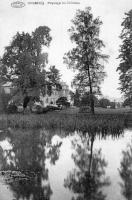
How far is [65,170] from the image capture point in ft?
37.6

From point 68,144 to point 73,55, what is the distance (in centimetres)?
2363

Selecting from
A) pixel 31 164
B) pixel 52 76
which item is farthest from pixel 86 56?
pixel 31 164

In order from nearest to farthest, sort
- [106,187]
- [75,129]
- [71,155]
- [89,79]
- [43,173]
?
[106,187]
[43,173]
[71,155]
[75,129]
[89,79]

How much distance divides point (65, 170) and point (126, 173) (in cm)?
211

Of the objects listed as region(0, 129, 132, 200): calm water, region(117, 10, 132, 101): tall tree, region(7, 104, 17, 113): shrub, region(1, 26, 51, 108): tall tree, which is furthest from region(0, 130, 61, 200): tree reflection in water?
region(7, 104, 17, 113): shrub

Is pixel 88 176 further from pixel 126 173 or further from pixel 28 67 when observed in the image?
pixel 28 67

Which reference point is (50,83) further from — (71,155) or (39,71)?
(71,155)

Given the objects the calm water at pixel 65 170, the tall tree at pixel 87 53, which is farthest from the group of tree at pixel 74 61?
the calm water at pixel 65 170

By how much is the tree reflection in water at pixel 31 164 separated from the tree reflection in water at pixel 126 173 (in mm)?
2021

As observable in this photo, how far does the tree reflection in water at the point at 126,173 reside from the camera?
28.3ft

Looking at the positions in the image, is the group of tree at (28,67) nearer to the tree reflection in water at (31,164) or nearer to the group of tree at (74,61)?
the group of tree at (74,61)

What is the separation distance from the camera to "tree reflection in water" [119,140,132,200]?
8.63 metres

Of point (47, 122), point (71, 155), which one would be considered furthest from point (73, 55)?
point (71, 155)

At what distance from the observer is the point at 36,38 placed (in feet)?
157
